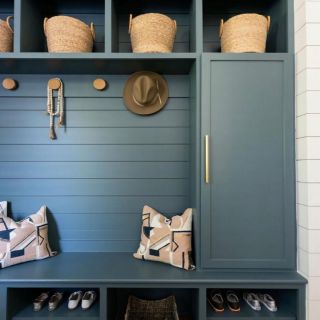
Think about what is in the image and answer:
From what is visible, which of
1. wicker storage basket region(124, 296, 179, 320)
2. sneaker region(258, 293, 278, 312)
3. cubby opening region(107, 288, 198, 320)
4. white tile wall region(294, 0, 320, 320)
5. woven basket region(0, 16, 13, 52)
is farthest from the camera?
cubby opening region(107, 288, 198, 320)

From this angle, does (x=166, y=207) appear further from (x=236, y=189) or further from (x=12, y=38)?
(x=12, y=38)

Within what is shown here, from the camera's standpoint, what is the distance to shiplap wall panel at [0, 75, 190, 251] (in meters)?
1.87

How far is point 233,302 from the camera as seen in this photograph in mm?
1553

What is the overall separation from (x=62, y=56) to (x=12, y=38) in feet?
1.50

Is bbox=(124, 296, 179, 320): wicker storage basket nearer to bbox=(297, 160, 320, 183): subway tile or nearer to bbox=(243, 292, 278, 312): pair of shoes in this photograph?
bbox=(243, 292, 278, 312): pair of shoes

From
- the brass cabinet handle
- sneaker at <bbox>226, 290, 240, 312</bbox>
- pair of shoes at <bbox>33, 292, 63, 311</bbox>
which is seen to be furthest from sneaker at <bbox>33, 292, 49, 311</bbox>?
the brass cabinet handle

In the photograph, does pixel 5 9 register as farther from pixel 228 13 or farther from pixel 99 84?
pixel 228 13

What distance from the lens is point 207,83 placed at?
4.92ft

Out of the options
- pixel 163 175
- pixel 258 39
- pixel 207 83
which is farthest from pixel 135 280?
pixel 258 39

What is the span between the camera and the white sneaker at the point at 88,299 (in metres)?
1.55

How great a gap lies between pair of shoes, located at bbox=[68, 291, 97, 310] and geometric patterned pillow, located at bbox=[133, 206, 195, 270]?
372 millimetres

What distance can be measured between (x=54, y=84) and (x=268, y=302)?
2095 millimetres

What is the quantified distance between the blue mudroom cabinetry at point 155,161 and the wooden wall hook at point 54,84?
6cm

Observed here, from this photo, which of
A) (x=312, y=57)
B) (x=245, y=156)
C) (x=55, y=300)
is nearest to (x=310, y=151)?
(x=245, y=156)
